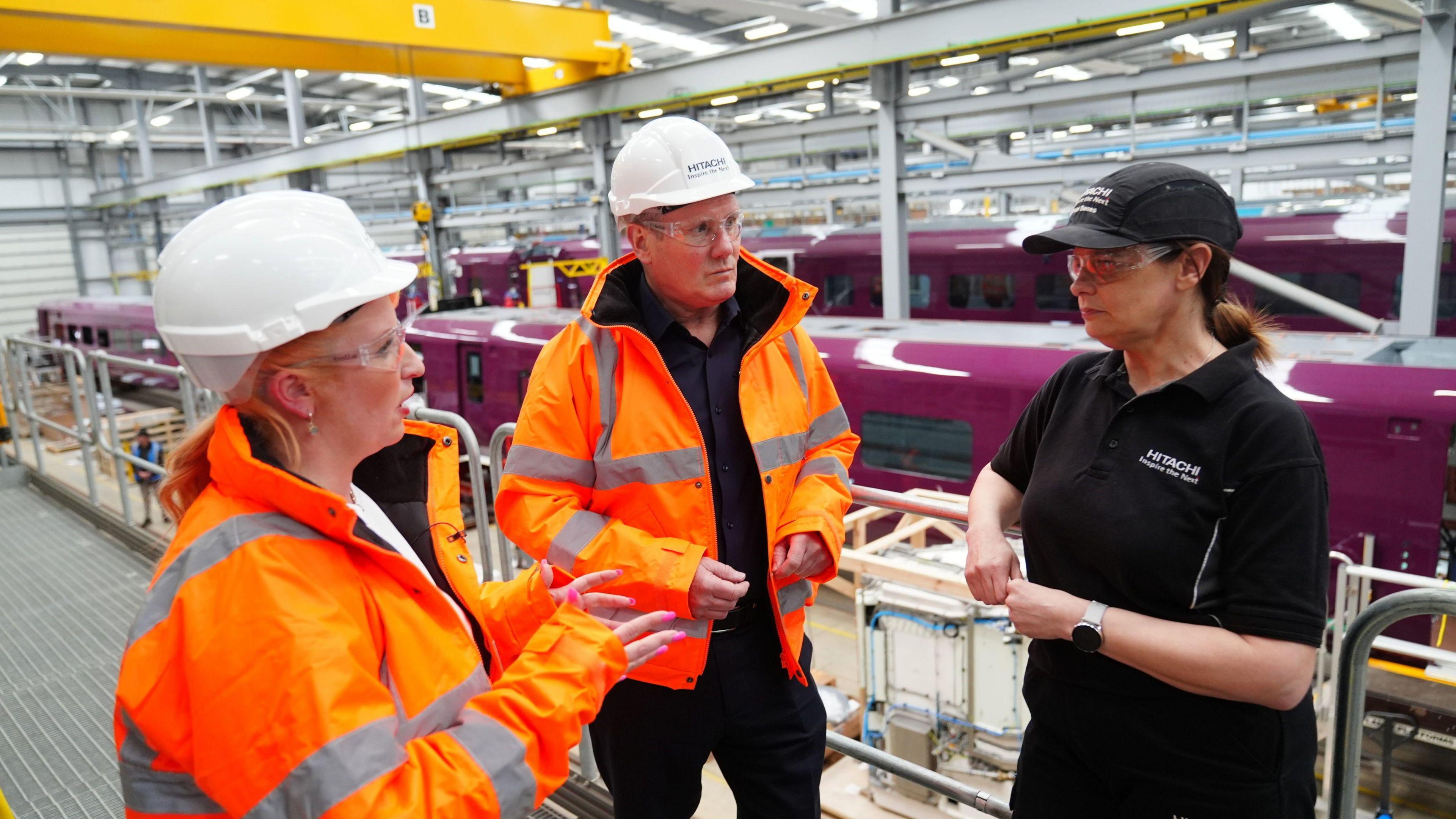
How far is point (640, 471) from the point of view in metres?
1.79

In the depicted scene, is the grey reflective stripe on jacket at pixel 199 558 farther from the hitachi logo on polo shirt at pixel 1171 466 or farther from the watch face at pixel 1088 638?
the hitachi logo on polo shirt at pixel 1171 466

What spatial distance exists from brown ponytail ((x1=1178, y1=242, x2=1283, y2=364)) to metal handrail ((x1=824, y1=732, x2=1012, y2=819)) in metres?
0.99

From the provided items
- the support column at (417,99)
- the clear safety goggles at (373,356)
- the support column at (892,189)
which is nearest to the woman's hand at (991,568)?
the clear safety goggles at (373,356)

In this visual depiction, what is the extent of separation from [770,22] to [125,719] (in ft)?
50.7

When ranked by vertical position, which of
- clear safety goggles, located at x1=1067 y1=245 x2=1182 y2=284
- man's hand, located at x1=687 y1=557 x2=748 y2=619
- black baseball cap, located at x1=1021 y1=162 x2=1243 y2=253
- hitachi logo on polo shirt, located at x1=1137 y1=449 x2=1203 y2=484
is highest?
black baseball cap, located at x1=1021 y1=162 x2=1243 y2=253

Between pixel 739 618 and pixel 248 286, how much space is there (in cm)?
113

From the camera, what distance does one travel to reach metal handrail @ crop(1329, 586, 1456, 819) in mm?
1317

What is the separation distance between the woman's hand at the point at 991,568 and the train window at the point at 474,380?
719 cm

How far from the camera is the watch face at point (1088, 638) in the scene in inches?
53.5

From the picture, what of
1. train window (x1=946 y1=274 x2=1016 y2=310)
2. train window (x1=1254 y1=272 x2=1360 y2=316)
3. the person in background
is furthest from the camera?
train window (x1=946 y1=274 x2=1016 y2=310)

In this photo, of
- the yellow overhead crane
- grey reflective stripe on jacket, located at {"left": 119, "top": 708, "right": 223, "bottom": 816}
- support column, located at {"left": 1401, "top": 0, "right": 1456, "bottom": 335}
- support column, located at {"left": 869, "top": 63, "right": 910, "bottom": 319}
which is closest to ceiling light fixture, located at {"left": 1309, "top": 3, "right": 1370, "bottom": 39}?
support column, located at {"left": 869, "top": 63, "right": 910, "bottom": 319}

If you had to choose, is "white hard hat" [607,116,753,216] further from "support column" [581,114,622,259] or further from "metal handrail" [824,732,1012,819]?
"support column" [581,114,622,259]

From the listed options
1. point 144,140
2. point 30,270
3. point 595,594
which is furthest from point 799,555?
point 30,270

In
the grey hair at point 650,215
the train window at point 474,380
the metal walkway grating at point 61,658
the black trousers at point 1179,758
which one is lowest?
the metal walkway grating at point 61,658
